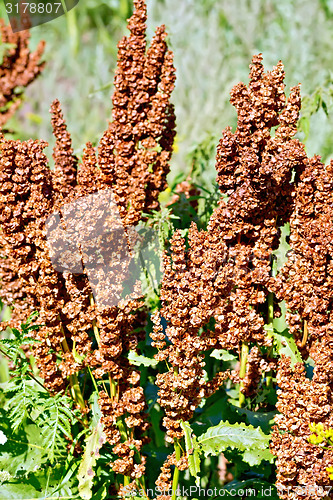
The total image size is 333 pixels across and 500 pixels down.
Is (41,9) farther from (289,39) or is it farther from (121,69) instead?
(289,39)

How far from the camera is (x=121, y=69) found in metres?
2.41

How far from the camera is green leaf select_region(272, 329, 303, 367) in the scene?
213 centimetres

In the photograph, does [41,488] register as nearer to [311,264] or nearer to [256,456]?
[256,456]

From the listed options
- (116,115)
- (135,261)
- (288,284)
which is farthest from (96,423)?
(116,115)

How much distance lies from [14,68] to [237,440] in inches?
98.2

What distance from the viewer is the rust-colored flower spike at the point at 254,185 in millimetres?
2049

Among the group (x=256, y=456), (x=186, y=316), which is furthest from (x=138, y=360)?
(x=256, y=456)

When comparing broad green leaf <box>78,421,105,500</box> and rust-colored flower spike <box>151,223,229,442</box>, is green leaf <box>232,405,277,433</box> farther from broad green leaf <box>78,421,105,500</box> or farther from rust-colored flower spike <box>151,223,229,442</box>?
broad green leaf <box>78,421,105,500</box>

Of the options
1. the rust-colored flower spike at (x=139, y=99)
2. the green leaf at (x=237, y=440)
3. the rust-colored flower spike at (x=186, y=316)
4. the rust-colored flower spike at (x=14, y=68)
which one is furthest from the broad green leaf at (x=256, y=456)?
the rust-colored flower spike at (x=14, y=68)

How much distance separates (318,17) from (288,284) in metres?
5.66

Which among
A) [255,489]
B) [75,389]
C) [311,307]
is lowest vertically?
[255,489]

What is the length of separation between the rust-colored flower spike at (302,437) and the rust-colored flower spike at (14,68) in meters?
2.32

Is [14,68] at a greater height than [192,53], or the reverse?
[192,53]

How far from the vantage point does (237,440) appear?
2010mm
